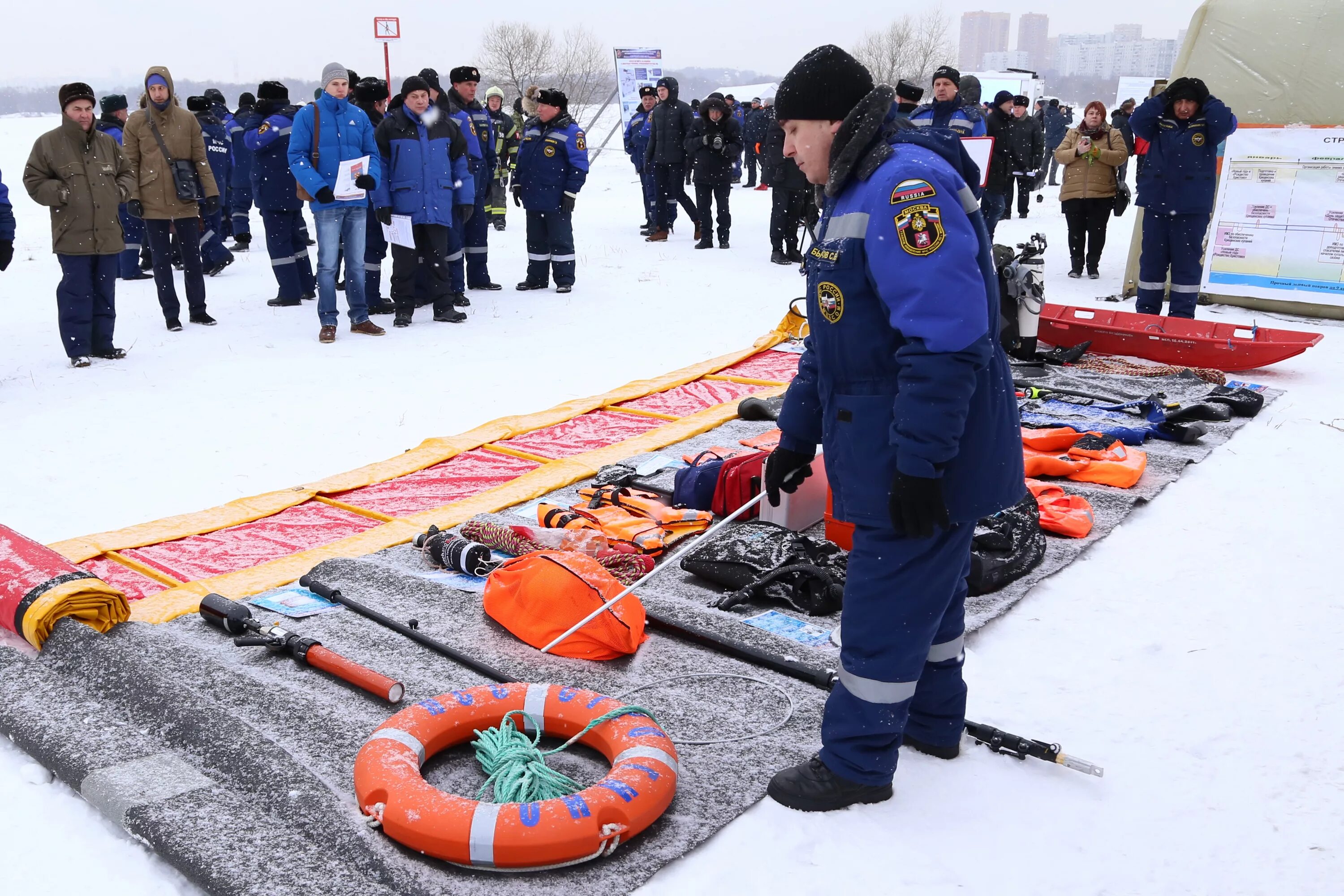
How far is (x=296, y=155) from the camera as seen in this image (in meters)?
6.72

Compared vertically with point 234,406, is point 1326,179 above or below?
above

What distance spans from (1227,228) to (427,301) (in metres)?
6.80

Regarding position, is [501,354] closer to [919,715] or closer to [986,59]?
[919,715]

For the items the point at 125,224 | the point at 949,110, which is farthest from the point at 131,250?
the point at 949,110

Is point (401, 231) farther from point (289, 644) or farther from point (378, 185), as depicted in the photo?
point (289, 644)

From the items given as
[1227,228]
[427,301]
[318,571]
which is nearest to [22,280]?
[427,301]

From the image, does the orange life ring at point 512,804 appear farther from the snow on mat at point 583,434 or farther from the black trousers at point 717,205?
the black trousers at point 717,205

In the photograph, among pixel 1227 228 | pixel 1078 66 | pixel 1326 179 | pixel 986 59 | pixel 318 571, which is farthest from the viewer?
pixel 1078 66

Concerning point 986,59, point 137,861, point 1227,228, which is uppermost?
point 986,59

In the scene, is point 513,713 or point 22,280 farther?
point 22,280

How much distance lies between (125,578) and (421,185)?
15.1ft

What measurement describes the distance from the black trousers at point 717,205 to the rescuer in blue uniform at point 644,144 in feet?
3.20

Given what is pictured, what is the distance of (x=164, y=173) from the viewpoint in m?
7.13

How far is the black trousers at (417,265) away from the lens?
7711 millimetres
